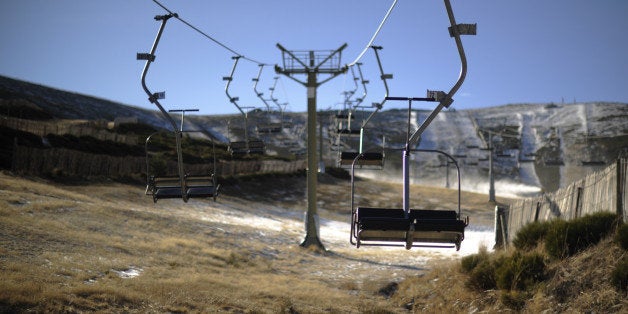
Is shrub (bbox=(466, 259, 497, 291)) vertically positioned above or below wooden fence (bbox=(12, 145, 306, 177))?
below

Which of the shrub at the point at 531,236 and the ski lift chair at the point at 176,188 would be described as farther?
the shrub at the point at 531,236

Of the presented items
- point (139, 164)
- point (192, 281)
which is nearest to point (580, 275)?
point (192, 281)

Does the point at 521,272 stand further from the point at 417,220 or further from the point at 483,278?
the point at 417,220

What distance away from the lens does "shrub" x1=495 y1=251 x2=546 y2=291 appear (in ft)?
58.9

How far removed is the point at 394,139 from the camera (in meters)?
143

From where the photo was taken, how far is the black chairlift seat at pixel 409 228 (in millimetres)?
13852

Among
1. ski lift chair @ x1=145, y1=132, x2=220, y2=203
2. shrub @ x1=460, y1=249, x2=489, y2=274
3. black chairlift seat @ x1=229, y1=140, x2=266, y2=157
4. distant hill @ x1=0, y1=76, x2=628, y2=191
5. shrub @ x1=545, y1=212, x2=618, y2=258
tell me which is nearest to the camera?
shrub @ x1=545, y1=212, x2=618, y2=258

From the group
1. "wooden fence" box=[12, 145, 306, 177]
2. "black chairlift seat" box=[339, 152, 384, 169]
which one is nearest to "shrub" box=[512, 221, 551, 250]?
"black chairlift seat" box=[339, 152, 384, 169]

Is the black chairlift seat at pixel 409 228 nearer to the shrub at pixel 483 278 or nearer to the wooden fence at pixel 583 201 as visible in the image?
the wooden fence at pixel 583 201

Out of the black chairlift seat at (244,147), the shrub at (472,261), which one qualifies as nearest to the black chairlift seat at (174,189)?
the black chairlift seat at (244,147)

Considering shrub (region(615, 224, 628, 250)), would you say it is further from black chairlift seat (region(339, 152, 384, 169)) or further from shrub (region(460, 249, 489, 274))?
black chairlift seat (region(339, 152, 384, 169))

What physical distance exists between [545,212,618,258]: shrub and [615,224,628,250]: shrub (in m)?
0.83

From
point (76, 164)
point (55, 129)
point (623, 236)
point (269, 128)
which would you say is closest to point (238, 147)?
point (269, 128)

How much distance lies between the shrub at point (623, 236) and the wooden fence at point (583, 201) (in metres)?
0.84
